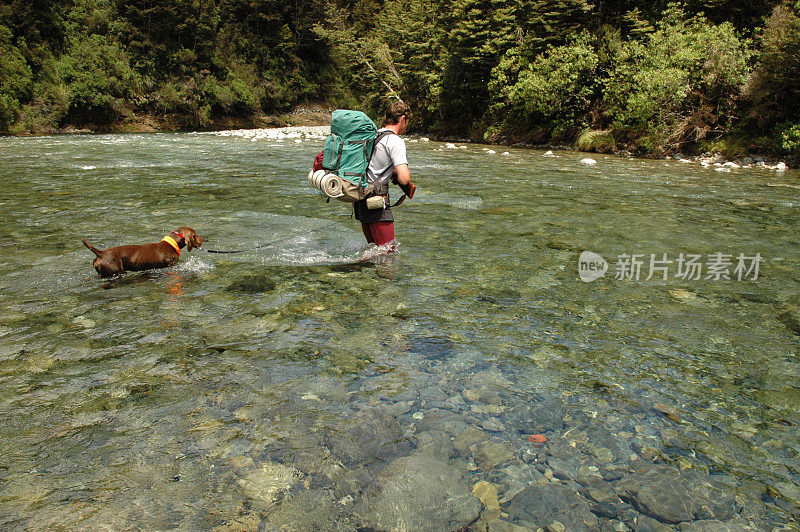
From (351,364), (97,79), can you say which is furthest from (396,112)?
(97,79)

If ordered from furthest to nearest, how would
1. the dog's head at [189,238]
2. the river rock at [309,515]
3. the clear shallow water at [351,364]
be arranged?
the dog's head at [189,238], the clear shallow water at [351,364], the river rock at [309,515]

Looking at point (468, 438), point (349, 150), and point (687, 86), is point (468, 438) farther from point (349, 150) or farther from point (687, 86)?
point (687, 86)

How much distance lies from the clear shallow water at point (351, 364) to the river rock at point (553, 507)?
0.42ft

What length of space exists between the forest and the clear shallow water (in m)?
13.7

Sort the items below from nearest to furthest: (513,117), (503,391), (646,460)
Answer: (646,460), (503,391), (513,117)

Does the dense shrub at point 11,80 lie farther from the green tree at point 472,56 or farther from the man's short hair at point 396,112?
the man's short hair at point 396,112

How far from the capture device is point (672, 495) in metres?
2.71

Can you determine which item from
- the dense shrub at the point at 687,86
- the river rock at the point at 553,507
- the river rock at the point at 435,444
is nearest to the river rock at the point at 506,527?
the river rock at the point at 553,507

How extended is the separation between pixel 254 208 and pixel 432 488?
29.0 feet

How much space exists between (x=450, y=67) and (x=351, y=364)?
114ft

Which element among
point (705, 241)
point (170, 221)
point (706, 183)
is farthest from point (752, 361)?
point (706, 183)

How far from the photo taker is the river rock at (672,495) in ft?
8.51

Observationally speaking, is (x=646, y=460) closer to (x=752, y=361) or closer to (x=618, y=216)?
(x=752, y=361)

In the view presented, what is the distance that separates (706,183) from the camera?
14.2 meters
